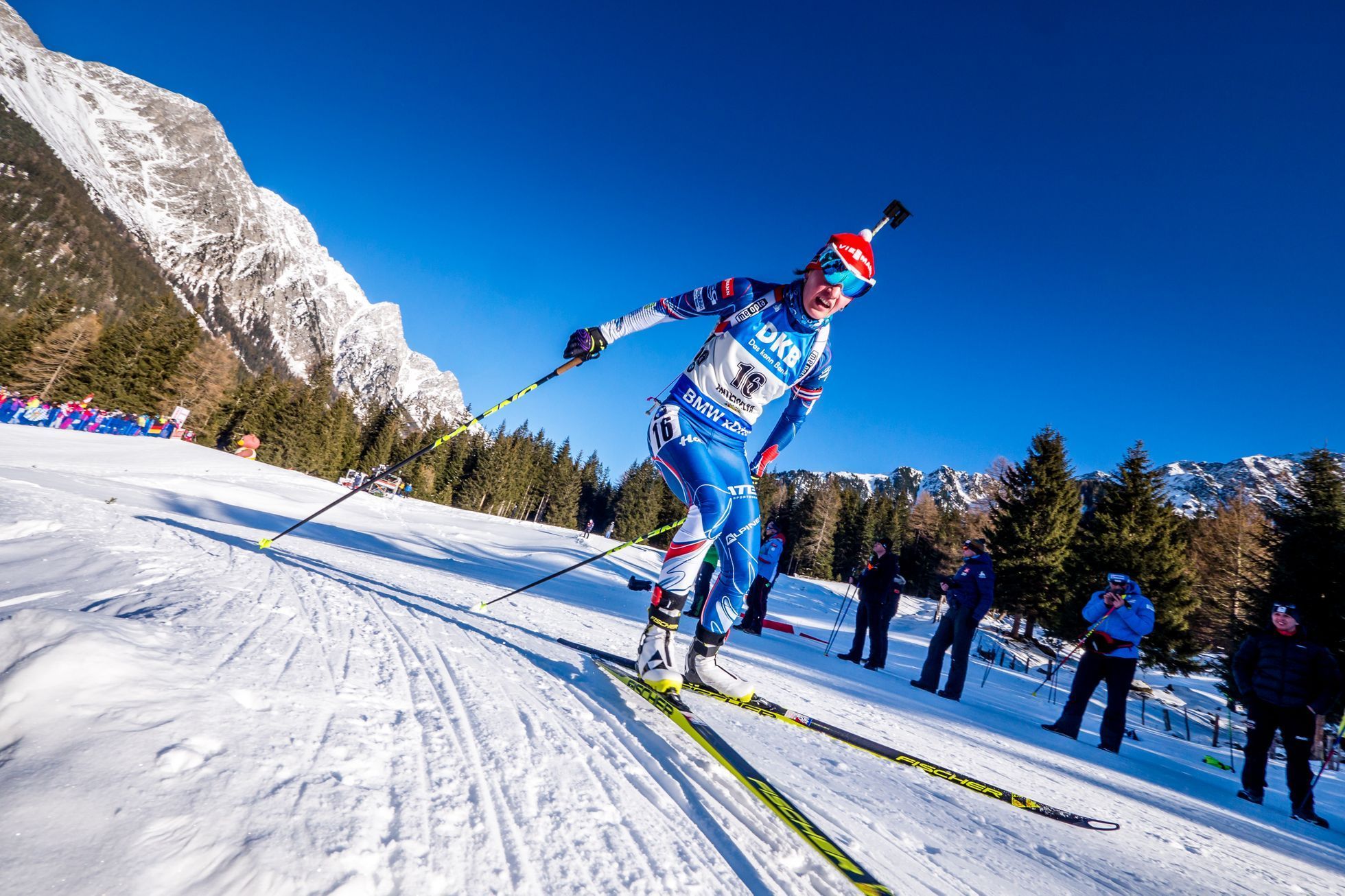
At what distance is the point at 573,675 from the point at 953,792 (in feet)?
5.69

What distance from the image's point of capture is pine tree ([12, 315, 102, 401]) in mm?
38969

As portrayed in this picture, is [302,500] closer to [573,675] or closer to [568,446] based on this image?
[573,675]

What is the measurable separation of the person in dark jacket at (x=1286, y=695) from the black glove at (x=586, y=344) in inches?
234

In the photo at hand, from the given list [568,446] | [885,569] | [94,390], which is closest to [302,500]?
[885,569]

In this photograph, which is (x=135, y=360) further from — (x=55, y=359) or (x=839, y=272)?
(x=839, y=272)

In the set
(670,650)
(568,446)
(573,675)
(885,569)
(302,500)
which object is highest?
(568,446)

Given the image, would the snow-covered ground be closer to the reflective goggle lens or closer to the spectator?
the reflective goggle lens

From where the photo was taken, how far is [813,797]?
6.08 ft

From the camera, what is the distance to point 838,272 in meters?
3.12

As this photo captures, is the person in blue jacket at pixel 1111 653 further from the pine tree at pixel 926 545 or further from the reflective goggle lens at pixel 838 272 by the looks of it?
the pine tree at pixel 926 545

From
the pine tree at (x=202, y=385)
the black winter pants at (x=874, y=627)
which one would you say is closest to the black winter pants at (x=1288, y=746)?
the black winter pants at (x=874, y=627)

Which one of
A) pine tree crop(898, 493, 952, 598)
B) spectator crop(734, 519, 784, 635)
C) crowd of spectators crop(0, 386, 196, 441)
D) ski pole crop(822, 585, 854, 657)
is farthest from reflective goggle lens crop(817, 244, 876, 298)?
pine tree crop(898, 493, 952, 598)

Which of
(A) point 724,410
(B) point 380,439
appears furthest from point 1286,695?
(B) point 380,439

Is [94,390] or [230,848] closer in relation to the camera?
[230,848]
